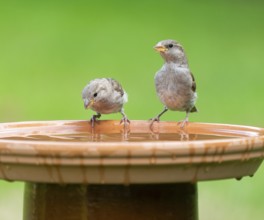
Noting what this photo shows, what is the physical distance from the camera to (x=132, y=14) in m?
16.9

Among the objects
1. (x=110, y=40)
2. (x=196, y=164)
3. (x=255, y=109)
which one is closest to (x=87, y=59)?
(x=110, y=40)

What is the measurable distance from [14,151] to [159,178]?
461 mm

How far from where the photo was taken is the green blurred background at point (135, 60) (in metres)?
7.58

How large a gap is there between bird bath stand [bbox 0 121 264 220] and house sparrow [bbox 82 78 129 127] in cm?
197

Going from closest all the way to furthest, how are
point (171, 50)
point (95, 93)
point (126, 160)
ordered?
point (126, 160) → point (171, 50) → point (95, 93)

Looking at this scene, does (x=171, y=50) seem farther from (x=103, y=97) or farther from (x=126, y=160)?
(x=126, y=160)

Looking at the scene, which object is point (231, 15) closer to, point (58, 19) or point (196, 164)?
point (58, 19)

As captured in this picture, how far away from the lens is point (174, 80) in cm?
518

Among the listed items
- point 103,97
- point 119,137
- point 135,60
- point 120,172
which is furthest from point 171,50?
point 135,60

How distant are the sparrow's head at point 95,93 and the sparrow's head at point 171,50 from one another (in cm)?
39

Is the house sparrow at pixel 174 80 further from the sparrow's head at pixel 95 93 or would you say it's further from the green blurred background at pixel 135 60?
the green blurred background at pixel 135 60

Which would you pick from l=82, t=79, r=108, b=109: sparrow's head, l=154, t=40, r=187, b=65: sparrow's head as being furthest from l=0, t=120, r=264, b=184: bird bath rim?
l=82, t=79, r=108, b=109: sparrow's head

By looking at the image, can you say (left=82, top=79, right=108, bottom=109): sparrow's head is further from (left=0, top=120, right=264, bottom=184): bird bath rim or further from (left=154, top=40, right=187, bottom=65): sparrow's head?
(left=0, top=120, right=264, bottom=184): bird bath rim

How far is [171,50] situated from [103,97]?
A: 1.50 feet
